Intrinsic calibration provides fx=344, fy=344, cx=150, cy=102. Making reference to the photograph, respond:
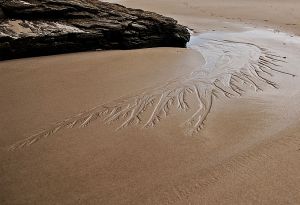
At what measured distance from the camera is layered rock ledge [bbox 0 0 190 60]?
17.1 feet

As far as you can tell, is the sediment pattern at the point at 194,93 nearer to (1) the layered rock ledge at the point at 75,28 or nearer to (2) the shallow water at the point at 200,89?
(2) the shallow water at the point at 200,89

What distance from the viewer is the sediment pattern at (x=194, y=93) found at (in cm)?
324

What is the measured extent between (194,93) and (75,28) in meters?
2.61

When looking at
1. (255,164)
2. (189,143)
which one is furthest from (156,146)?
(255,164)

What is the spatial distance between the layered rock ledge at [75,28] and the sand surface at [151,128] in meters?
0.25

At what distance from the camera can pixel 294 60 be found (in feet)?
16.8

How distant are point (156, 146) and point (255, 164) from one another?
30.8 inches

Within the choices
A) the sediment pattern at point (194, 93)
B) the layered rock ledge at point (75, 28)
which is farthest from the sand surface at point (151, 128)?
the layered rock ledge at point (75, 28)

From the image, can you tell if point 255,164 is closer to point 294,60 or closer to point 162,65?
point 162,65

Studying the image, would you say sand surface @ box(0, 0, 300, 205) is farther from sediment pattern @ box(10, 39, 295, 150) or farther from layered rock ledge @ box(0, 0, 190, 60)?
layered rock ledge @ box(0, 0, 190, 60)

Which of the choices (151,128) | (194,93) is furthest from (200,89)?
(151,128)

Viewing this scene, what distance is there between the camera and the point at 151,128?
3.12 metres

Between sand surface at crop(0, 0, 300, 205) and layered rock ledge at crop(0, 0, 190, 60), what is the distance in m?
0.25

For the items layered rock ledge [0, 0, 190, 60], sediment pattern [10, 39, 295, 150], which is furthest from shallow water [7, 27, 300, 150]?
layered rock ledge [0, 0, 190, 60]
